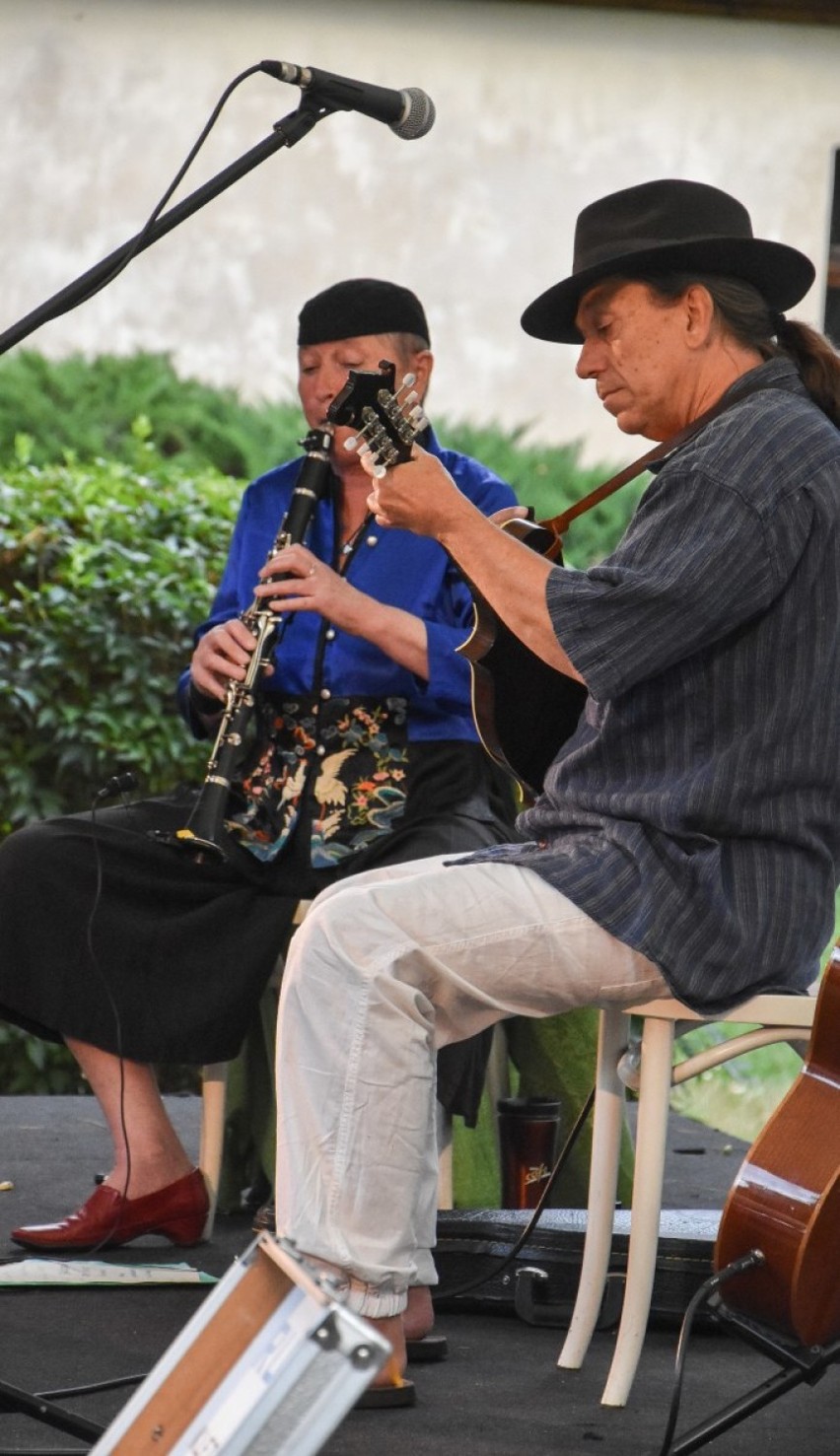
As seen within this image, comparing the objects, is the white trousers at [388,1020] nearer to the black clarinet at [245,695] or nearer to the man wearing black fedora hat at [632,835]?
the man wearing black fedora hat at [632,835]

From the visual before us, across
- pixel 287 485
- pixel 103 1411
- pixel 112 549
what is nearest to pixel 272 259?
pixel 112 549

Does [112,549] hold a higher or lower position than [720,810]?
higher

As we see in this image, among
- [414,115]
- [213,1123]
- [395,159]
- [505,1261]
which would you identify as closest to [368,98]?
[414,115]

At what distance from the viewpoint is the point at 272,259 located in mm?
6227

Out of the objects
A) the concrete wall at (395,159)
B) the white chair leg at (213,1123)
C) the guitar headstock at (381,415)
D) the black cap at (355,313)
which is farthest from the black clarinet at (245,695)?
the concrete wall at (395,159)

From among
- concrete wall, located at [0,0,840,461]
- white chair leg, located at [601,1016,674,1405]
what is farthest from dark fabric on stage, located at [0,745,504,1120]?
concrete wall, located at [0,0,840,461]

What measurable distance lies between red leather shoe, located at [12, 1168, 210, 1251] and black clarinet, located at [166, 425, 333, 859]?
59 centimetres

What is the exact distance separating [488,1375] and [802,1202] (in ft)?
2.19

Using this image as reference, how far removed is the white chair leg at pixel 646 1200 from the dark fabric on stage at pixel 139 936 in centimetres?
81

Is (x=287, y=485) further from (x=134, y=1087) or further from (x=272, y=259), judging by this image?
(x=272, y=259)

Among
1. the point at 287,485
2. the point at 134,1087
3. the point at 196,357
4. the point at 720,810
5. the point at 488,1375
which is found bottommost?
the point at 488,1375

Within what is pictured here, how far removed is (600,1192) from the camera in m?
2.67

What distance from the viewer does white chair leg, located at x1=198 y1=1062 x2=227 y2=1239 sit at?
3.42 m

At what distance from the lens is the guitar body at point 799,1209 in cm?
216
